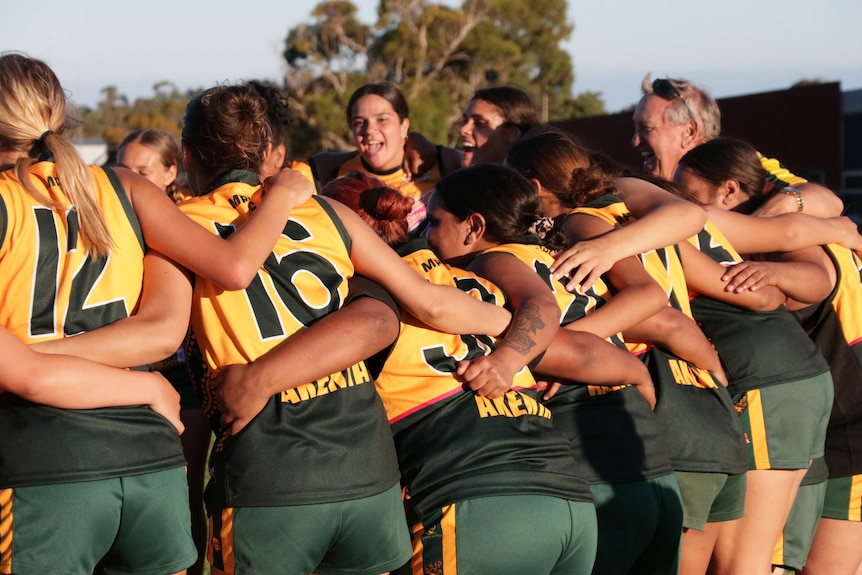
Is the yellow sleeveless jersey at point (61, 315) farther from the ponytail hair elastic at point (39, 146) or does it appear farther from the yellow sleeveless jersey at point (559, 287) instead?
the yellow sleeveless jersey at point (559, 287)

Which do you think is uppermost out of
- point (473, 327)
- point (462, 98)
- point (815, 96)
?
point (473, 327)

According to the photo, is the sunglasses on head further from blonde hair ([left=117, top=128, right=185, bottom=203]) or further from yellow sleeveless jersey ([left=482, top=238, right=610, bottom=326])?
blonde hair ([left=117, top=128, right=185, bottom=203])

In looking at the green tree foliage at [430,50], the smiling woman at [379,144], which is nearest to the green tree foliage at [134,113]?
the green tree foliage at [430,50]

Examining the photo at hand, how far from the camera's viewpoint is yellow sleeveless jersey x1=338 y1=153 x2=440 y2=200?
5.78m

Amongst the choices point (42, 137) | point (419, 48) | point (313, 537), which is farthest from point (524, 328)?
point (419, 48)

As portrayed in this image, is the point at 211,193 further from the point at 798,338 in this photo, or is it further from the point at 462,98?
the point at 462,98

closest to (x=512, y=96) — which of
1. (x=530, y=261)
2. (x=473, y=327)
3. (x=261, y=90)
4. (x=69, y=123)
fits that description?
(x=261, y=90)

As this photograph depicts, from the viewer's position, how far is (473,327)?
9.89ft

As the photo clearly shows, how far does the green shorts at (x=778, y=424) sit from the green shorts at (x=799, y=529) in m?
0.50

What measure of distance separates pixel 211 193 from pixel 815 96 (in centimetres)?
2034

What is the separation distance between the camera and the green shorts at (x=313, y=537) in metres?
2.61

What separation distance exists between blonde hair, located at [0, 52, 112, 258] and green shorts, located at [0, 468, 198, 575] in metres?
0.64

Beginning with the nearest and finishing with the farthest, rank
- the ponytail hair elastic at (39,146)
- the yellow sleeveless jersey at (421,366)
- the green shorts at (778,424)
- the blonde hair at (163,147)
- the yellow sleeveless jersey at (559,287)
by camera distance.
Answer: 1. the ponytail hair elastic at (39,146)
2. the yellow sleeveless jersey at (421,366)
3. the yellow sleeveless jersey at (559,287)
4. the green shorts at (778,424)
5. the blonde hair at (163,147)

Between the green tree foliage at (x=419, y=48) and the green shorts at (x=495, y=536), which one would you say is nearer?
the green shorts at (x=495, y=536)
